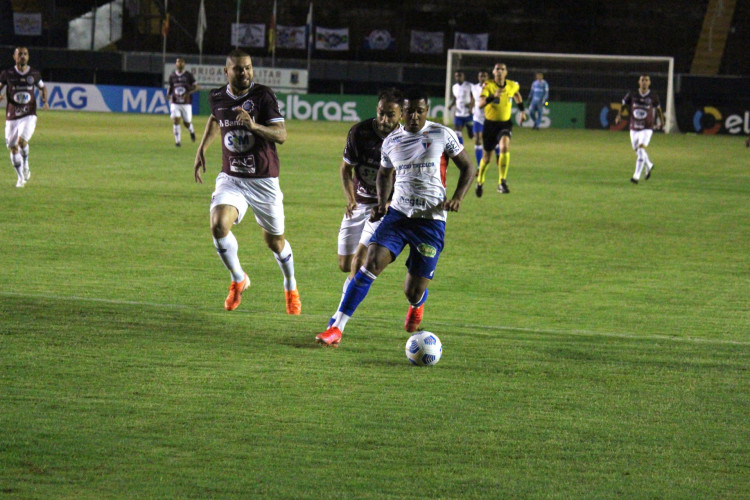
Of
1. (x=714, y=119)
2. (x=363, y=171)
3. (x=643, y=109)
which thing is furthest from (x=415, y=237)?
(x=714, y=119)

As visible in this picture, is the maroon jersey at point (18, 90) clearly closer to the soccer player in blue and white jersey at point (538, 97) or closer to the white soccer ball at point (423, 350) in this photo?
the white soccer ball at point (423, 350)

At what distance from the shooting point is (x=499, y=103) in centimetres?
1959

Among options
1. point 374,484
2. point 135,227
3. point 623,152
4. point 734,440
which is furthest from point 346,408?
point 623,152

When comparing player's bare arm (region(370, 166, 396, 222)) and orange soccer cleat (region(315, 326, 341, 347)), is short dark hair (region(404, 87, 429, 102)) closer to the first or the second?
player's bare arm (region(370, 166, 396, 222))

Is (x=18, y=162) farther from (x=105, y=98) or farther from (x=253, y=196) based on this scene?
(x=105, y=98)

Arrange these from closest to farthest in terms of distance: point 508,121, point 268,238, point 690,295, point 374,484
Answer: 1. point 374,484
2. point 268,238
3. point 690,295
4. point 508,121

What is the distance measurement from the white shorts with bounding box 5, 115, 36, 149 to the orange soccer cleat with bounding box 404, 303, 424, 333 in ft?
37.9

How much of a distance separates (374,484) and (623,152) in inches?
1066

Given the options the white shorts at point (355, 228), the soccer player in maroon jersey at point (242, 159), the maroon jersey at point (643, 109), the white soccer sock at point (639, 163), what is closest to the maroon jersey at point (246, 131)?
the soccer player in maroon jersey at point (242, 159)

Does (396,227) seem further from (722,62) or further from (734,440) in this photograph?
(722,62)

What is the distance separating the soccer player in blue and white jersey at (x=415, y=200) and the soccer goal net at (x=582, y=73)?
109 ft

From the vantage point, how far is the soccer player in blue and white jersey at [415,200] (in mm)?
7672

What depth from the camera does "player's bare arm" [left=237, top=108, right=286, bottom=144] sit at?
323 inches

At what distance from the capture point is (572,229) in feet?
49.4
